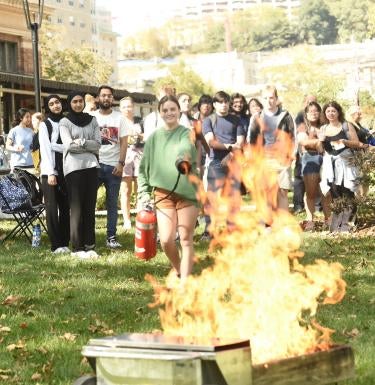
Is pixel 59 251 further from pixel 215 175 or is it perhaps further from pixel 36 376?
pixel 36 376

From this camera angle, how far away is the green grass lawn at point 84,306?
7125 mm

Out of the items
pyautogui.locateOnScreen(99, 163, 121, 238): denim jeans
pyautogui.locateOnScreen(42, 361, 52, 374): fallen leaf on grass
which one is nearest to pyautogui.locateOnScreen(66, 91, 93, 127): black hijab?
pyautogui.locateOnScreen(99, 163, 121, 238): denim jeans

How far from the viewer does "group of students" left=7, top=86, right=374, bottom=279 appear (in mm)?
9102

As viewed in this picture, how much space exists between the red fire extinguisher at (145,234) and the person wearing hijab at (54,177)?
349cm

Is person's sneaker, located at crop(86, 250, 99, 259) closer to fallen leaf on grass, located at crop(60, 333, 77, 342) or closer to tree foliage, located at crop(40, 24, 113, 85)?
fallen leaf on grass, located at crop(60, 333, 77, 342)

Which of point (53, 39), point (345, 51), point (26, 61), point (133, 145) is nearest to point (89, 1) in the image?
point (345, 51)

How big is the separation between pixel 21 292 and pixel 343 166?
6.34 meters

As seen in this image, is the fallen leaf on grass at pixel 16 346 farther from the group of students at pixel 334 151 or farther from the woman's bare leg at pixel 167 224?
the group of students at pixel 334 151

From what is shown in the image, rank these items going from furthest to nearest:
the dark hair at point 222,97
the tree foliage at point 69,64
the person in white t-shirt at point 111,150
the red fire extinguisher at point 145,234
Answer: the tree foliage at point 69,64 < the dark hair at point 222,97 < the person in white t-shirt at point 111,150 < the red fire extinguisher at point 145,234

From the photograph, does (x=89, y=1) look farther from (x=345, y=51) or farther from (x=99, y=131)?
(x=99, y=131)

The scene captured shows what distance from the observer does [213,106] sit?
15.2 metres

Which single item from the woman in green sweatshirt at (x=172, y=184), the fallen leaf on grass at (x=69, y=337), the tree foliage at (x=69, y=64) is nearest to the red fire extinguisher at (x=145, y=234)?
the woman in green sweatshirt at (x=172, y=184)

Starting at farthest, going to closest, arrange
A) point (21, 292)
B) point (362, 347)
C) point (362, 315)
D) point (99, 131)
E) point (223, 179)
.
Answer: point (223, 179) < point (99, 131) < point (21, 292) < point (362, 315) < point (362, 347)

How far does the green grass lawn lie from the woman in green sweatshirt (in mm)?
726
